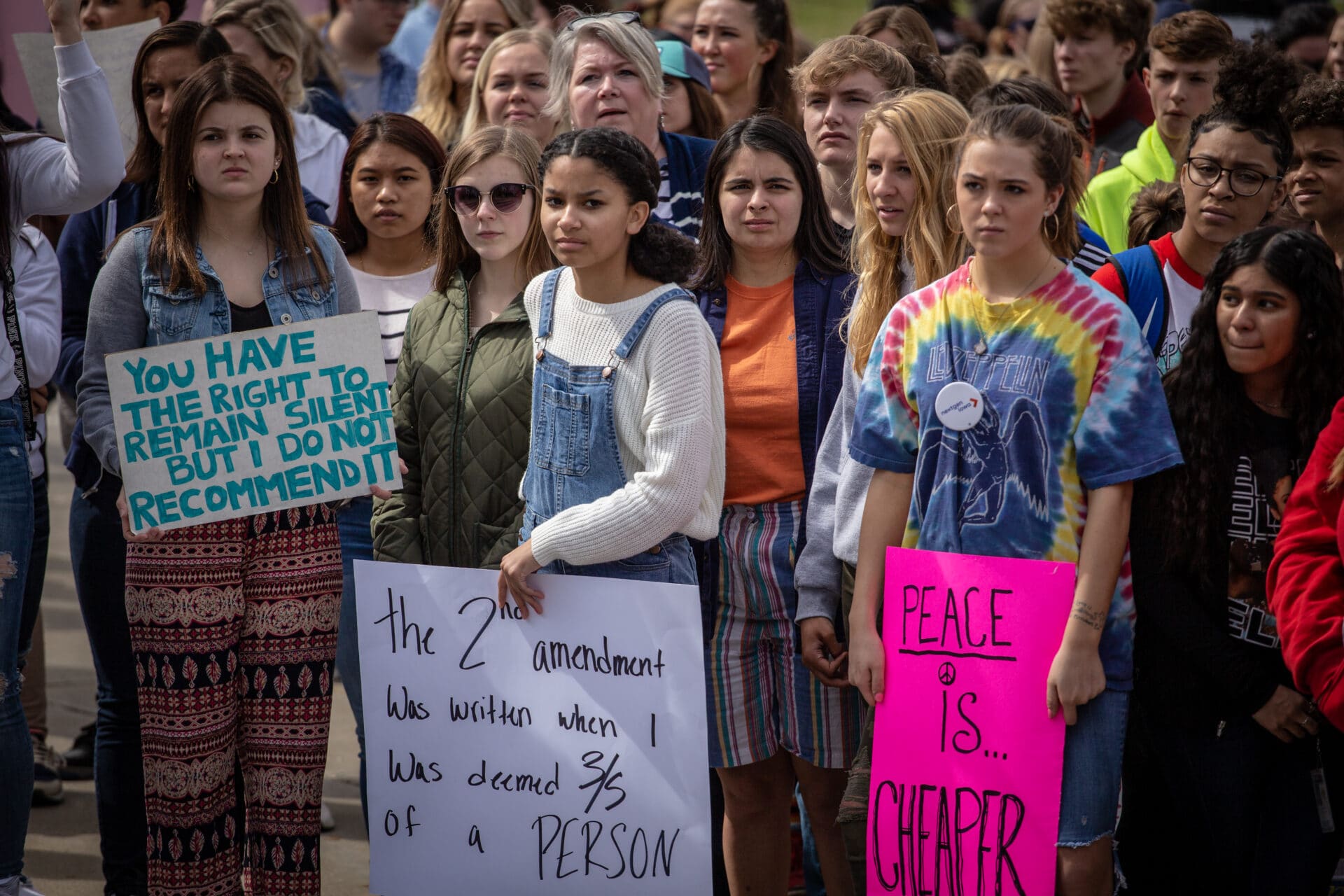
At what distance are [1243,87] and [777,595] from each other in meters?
1.70

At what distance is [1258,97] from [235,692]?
9.45 ft

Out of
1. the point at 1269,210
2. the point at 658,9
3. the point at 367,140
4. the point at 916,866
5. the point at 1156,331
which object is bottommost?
the point at 916,866

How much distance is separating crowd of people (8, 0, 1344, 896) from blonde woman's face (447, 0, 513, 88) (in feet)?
4.91

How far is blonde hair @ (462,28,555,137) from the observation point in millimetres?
5023

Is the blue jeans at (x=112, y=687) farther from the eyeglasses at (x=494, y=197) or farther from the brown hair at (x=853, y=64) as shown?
the brown hair at (x=853, y=64)

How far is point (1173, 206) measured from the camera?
13.3 feet

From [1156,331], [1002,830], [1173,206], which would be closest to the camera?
[1002,830]

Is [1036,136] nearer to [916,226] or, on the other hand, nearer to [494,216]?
[916,226]

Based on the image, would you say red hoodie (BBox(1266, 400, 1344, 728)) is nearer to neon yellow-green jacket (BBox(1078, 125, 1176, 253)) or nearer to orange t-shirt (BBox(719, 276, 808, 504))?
orange t-shirt (BBox(719, 276, 808, 504))

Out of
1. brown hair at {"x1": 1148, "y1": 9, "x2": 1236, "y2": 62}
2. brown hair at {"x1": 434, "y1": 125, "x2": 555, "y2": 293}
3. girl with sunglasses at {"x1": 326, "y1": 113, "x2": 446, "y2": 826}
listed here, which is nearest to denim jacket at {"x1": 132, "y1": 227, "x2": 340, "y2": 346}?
brown hair at {"x1": 434, "y1": 125, "x2": 555, "y2": 293}

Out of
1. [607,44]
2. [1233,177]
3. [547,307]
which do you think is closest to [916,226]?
[1233,177]

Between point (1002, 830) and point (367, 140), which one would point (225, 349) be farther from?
point (1002, 830)

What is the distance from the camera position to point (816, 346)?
11.8 feet

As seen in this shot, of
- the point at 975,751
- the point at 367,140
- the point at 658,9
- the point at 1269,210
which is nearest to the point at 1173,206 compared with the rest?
the point at 1269,210
